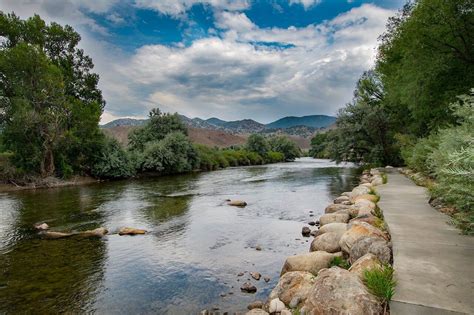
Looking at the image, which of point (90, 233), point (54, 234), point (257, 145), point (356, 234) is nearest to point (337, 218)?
point (356, 234)

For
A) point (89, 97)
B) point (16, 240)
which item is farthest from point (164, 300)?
point (89, 97)

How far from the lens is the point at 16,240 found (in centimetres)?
1116

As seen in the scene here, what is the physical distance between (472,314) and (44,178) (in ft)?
106

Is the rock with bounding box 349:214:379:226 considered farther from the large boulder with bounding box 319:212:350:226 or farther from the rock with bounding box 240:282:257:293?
the rock with bounding box 240:282:257:293

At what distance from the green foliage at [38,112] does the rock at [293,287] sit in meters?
28.6

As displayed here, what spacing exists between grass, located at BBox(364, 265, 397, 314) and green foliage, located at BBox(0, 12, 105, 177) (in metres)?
30.3

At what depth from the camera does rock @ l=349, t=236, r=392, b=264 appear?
5500mm

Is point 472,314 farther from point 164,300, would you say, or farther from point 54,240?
point 54,240

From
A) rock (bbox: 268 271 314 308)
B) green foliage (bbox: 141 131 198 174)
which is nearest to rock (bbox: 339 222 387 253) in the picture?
rock (bbox: 268 271 314 308)

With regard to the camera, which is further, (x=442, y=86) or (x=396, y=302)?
(x=442, y=86)

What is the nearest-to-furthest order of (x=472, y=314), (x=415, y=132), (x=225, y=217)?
(x=472, y=314), (x=225, y=217), (x=415, y=132)

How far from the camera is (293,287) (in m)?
5.82

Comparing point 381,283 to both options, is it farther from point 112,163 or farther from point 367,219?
point 112,163

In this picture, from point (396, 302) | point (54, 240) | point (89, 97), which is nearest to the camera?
point (396, 302)
